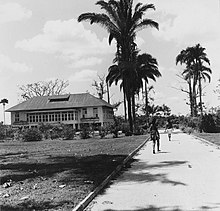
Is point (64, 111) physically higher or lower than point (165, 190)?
higher

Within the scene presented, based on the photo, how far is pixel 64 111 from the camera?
231 feet

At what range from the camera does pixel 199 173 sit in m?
10.9

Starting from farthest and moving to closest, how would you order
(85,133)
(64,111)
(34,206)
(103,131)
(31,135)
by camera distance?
(64,111), (103,131), (31,135), (85,133), (34,206)

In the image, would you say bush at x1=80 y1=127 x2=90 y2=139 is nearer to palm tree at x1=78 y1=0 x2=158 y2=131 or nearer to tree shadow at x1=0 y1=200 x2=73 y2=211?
palm tree at x1=78 y1=0 x2=158 y2=131

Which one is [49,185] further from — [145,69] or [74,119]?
[74,119]

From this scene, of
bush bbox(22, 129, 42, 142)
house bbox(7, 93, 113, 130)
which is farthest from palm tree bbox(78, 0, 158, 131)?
house bbox(7, 93, 113, 130)

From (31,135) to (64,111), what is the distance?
33370 mm

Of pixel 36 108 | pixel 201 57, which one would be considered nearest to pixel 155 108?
pixel 36 108

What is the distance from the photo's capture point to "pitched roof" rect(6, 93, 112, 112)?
70.0m

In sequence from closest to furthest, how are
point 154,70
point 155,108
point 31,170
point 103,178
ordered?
point 103,178 → point 31,170 → point 154,70 → point 155,108

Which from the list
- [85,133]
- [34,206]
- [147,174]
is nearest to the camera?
[34,206]

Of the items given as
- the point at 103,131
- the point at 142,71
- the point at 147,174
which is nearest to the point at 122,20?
the point at 103,131

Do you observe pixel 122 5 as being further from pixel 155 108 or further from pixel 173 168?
pixel 155 108

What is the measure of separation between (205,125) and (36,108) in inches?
1588
